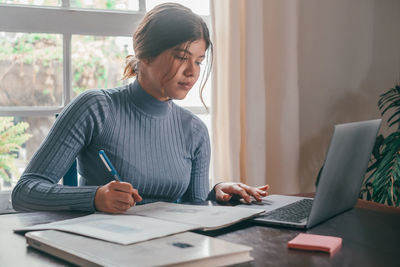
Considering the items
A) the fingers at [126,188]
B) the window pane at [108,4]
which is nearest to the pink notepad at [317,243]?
the fingers at [126,188]

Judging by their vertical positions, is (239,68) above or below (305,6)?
below

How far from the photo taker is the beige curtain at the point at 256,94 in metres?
2.22

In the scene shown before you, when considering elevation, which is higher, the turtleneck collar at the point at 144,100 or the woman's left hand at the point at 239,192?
the turtleneck collar at the point at 144,100

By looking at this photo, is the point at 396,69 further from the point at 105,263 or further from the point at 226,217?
the point at 105,263

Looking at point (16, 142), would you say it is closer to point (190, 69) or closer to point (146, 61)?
point (146, 61)

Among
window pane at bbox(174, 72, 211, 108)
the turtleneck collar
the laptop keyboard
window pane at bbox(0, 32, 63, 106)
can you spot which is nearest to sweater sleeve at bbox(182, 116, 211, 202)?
the turtleneck collar

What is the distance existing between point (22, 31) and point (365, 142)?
1526 millimetres

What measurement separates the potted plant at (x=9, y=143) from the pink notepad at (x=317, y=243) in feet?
5.09

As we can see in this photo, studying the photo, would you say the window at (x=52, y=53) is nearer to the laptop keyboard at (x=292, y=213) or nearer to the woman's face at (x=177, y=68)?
the woman's face at (x=177, y=68)

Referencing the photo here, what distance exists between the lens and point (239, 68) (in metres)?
2.24

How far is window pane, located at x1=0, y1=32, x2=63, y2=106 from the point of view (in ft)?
6.85

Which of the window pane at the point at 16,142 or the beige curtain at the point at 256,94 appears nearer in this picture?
the window pane at the point at 16,142

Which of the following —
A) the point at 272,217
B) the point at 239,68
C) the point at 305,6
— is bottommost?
the point at 272,217

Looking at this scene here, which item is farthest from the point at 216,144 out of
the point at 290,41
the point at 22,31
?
the point at 22,31
